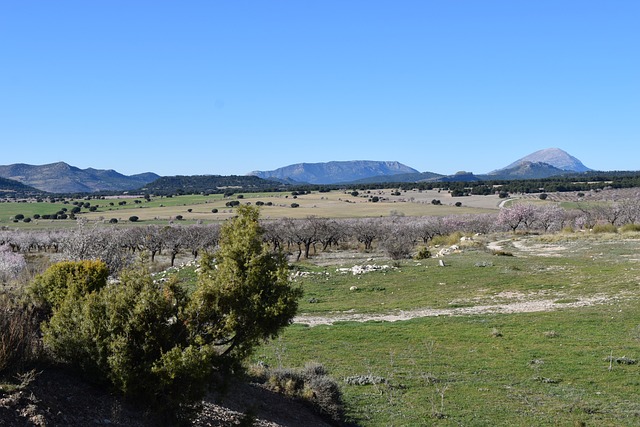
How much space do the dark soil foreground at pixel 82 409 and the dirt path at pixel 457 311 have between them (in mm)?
15196

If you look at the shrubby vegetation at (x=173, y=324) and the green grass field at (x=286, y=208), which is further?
the green grass field at (x=286, y=208)

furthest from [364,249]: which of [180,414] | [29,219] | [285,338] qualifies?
[29,219]

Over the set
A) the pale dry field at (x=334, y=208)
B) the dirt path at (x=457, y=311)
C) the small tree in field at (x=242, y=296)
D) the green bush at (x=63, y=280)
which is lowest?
the dirt path at (x=457, y=311)

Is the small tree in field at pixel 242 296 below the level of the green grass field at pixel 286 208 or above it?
above

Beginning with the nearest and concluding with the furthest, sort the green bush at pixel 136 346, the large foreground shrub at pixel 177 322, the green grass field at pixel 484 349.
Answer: the green bush at pixel 136 346, the large foreground shrub at pixel 177 322, the green grass field at pixel 484 349

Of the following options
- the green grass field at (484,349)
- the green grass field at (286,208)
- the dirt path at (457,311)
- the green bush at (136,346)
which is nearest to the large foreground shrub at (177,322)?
the green bush at (136,346)

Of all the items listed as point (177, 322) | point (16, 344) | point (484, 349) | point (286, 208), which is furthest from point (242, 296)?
point (286, 208)

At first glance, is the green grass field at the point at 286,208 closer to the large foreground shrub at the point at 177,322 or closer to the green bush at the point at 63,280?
the green bush at the point at 63,280

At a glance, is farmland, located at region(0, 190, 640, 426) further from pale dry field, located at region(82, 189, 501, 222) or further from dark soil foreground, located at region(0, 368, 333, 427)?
pale dry field, located at region(82, 189, 501, 222)

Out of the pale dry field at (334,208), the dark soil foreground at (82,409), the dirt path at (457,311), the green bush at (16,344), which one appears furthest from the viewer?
the pale dry field at (334,208)

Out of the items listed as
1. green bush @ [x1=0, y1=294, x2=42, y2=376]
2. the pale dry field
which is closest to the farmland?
green bush @ [x1=0, y1=294, x2=42, y2=376]

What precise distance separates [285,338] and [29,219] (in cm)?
13712

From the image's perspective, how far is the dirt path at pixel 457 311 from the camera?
2705cm

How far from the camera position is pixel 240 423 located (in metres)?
10.1
